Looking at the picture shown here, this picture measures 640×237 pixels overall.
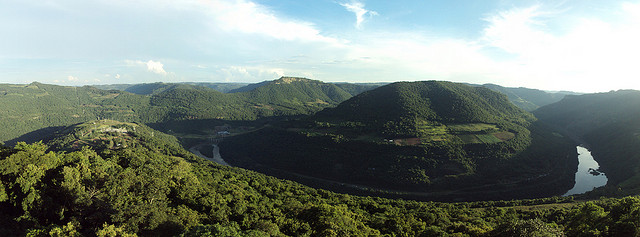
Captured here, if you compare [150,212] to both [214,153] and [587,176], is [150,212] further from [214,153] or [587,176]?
[587,176]

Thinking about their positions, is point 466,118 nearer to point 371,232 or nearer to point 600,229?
point 600,229

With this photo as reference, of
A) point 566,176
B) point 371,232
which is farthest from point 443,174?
point 371,232

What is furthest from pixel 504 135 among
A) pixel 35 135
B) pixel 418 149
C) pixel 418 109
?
pixel 35 135

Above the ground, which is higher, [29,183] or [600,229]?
[29,183]

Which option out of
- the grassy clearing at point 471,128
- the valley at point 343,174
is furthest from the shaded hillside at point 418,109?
the grassy clearing at point 471,128

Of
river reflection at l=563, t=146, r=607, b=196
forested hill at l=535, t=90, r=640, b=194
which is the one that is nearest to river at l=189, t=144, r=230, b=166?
river reflection at l=563, t=146, r=607, b=196

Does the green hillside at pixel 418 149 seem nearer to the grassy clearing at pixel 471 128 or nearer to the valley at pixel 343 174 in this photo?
the grassy clearing at pixel 471 128
